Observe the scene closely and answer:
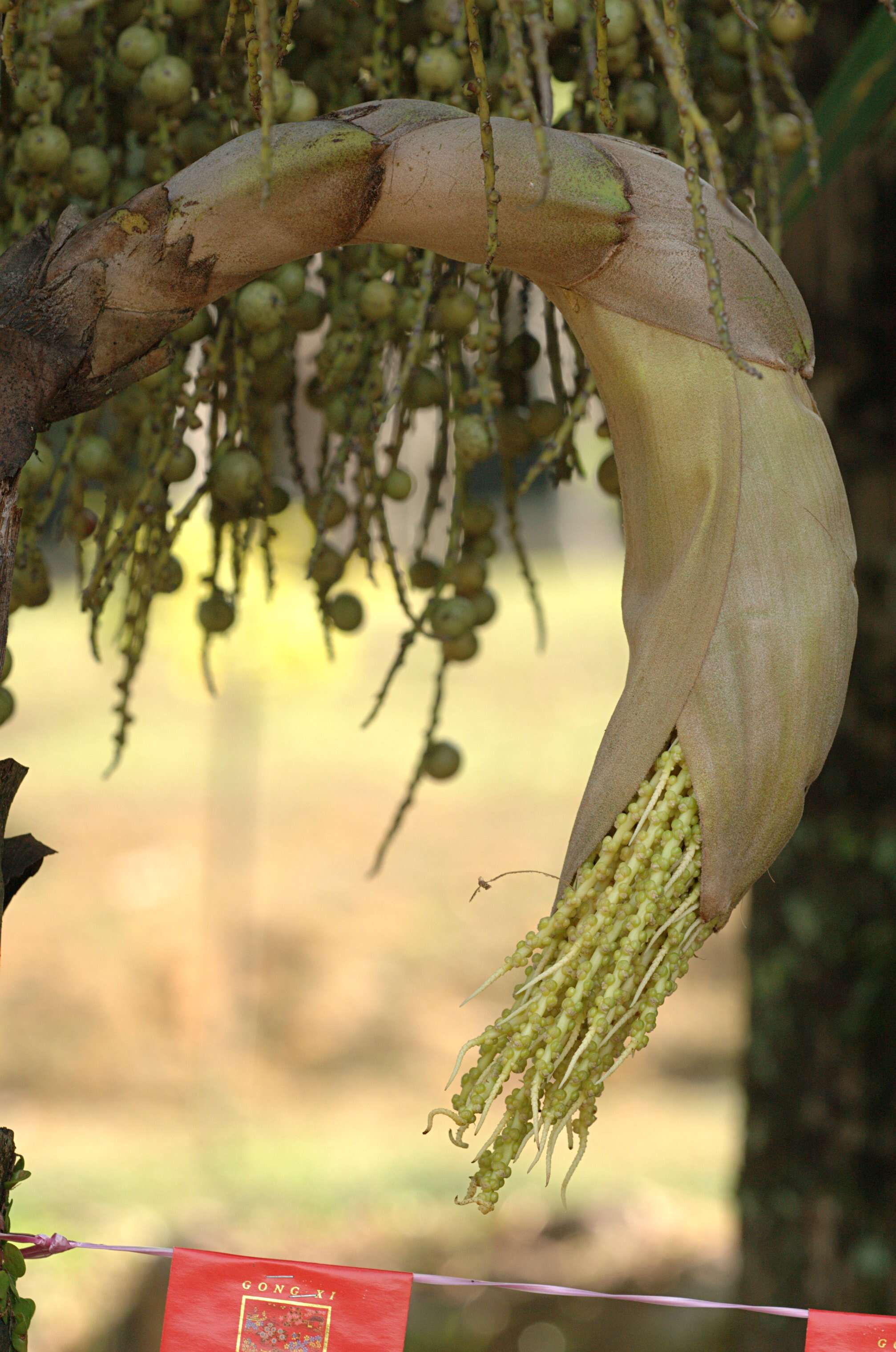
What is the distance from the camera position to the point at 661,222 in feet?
1.84

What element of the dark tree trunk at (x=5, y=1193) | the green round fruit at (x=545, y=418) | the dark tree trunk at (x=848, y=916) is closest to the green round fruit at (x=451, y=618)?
the green round fruit at (x=545, y=418)

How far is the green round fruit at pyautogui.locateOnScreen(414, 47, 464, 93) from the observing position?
738 mm

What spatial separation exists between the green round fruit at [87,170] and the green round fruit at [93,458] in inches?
5.6

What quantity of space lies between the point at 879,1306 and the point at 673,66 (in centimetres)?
133

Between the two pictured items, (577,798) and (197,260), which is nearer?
(197,260)

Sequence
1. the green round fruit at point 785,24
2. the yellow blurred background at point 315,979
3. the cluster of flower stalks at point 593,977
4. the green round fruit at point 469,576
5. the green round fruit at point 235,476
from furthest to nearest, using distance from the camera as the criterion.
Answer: the yellow blurred background at point 315,979 < the green round fruit at point 469,576 < the green round fruit at point 235,476 < the green round fruit at point 785,24 < the cluster of flower stalks at point 593,977

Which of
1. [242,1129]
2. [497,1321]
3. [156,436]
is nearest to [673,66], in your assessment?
[156,436]

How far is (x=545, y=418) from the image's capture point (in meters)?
0.86

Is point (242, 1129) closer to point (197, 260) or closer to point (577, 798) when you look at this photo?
point (577, 798)

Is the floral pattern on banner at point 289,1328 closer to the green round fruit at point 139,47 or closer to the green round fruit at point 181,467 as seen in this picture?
the green round fruit at point 181,467

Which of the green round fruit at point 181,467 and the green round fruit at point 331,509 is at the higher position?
the green round fruit at point 331,509

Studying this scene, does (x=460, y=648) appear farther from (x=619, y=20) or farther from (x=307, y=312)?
(x=619, y=20)

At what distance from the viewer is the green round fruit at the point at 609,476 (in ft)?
2.69

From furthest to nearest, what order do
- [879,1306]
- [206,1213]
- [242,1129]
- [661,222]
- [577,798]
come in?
[577,798] → [242,1129] → [206,1213] → [879,1306] → [661,222]
